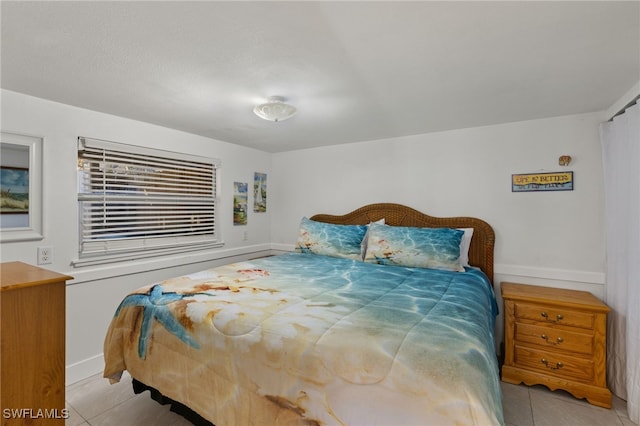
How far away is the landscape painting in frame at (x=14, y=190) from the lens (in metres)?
2.04

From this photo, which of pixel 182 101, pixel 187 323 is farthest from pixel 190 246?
pixel 187 323

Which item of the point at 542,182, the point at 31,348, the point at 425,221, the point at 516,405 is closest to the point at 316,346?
the point at 31,348

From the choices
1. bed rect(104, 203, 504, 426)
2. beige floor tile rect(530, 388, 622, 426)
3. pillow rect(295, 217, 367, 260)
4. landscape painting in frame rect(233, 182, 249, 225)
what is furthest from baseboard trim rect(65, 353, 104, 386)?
beige floor tile rect(530, 388, 622, 426)

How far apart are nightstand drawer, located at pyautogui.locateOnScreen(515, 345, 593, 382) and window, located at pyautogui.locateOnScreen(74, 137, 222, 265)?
3178 mm

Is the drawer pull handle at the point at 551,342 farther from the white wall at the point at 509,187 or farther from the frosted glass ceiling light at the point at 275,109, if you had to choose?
the frosted glass ceiling light at the point at 275,109

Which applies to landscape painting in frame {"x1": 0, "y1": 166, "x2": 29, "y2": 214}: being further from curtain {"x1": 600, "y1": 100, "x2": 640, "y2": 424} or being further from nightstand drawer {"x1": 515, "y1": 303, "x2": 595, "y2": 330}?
curtain {"x1": 600, "y1": 100, "x2": 640, "y2": 424}

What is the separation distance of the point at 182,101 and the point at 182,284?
1378 millimetres

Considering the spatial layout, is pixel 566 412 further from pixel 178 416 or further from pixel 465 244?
pixel 178 416

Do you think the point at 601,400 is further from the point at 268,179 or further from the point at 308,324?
the point at 268,179

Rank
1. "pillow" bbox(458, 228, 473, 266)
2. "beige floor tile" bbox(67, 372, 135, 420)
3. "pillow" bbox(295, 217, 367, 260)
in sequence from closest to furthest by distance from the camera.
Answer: "beige floor tile" bbox(67, 372, 135, 420)
"pillow" bbox(458, 228, 473, 266)
"pillow" bbox(295, 217, 367, 260)

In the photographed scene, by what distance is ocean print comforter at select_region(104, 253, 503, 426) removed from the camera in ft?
3.40

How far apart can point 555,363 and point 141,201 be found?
379 cm

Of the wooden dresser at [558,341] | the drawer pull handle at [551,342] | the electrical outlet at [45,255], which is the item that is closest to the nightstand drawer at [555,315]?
the wooden dresser at [558,341]

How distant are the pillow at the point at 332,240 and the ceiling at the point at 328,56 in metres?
1.23
